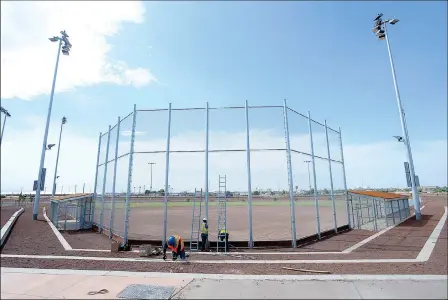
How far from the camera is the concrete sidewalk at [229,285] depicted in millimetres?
5629

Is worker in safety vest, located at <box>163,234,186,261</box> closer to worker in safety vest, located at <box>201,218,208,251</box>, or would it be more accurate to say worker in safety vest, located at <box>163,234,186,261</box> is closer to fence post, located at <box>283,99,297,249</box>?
worker in safety vest, located at <box>201,218,208,251</box>

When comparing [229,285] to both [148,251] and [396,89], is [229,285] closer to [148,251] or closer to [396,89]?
[148,251]

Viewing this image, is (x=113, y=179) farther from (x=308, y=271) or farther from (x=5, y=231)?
(x=308, y=271)

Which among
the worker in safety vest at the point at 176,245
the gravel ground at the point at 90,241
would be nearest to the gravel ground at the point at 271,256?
the gravel ground at the point at 90,241

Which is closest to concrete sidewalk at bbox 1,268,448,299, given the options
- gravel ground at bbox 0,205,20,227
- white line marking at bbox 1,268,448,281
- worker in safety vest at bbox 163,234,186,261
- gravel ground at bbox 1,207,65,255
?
white line marking at bbox 1,268,448,281

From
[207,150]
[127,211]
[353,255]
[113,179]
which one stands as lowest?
[353,255]

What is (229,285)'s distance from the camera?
6.28m

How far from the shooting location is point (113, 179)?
46.7 ft

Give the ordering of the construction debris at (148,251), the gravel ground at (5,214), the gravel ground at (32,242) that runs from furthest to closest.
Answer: the gravel ground at (5,214)
the gravel ground at (32,242)
the construction debris at (148,251)

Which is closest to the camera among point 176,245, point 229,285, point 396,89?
point 229,285

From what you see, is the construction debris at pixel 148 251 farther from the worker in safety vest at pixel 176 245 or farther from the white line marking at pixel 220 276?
the white line marking at pixel 220 276

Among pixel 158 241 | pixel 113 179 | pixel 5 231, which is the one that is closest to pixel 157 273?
pixel 158 241

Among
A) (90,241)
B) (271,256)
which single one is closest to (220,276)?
(271,256)

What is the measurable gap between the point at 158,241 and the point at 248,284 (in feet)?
20.7
